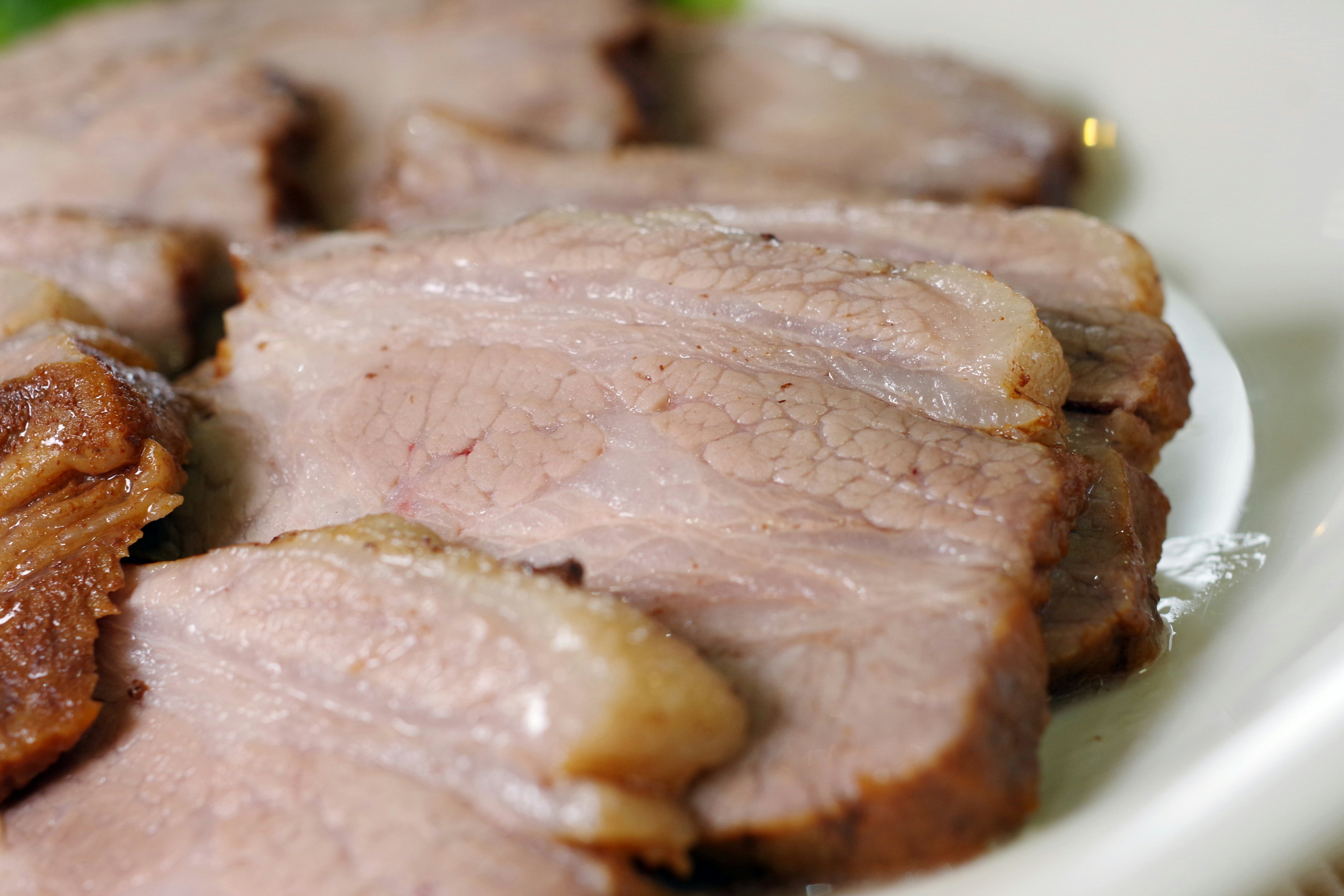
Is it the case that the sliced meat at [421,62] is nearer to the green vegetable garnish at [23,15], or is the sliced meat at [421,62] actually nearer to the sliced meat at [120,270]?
the sliced meat at [120,270]

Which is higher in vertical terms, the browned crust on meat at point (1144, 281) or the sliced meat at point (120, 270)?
the browned crust on meat at point (1144, 281)

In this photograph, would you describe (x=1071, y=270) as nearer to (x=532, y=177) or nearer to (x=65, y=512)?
(x=532, y=177)

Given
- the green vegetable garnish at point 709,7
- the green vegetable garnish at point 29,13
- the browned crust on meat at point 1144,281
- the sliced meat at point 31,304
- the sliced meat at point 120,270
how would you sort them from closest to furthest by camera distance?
the browned crust on meat at point 1144,281
the sliced meat at point 31,304
the sliced meat at point 120,270
the green vegetable garnish at point 709,7
the green vegetable garnish at point 29,13

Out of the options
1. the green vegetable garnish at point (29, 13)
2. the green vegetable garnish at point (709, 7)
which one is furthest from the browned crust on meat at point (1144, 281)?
the green vegetable garnish at point (29, 13)

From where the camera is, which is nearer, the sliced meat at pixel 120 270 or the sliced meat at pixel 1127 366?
the sliced meat at pixel 1127 366

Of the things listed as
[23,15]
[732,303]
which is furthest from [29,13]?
[732,303]

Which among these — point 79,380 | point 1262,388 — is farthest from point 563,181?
point 1262,388

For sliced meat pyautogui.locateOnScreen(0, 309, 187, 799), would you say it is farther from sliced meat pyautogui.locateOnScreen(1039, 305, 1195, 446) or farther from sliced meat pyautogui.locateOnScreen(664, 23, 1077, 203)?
sliced meat pyautogui.locateOnScreen(664, 23, 1077, 203)

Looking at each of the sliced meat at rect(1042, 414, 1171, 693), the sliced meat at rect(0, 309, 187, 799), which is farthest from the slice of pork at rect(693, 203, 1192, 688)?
the sliced meat at rect(0, 309, 187, 799)

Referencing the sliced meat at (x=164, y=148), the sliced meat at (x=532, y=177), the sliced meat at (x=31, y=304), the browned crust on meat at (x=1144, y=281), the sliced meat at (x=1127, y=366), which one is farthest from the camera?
the sliced meat at (x=164, y=148)
